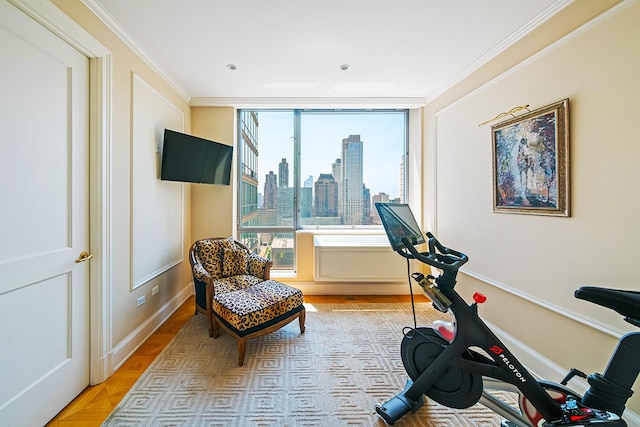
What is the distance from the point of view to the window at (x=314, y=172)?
3600mm

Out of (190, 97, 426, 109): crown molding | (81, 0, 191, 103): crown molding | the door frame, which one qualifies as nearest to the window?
(190, 97, 426, 109): crown molding

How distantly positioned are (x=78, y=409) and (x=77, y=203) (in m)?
1.31

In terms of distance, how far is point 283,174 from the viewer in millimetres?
3621

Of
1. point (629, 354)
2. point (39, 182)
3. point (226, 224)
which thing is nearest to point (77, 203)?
point (39, 182)

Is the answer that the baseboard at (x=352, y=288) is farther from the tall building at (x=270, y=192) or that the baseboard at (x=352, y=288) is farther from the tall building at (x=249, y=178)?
the tall building at (x=270, y=192)

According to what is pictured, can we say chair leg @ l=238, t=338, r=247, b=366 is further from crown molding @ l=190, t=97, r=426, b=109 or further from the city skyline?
crown molding @ l=190, t=97, r=426, b=109

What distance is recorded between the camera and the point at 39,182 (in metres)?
1.39

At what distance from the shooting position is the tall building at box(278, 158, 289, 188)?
3.61m

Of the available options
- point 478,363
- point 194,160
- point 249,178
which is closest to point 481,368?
point 478,363

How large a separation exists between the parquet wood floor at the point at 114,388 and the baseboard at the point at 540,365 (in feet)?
9.64

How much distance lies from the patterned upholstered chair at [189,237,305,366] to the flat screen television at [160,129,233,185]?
77 cm

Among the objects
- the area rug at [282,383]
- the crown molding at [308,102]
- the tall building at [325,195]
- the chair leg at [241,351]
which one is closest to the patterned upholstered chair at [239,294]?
the chair leg at [241,351]

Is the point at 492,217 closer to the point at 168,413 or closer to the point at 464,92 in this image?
the point at 464,92

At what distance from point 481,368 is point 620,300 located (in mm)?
665
